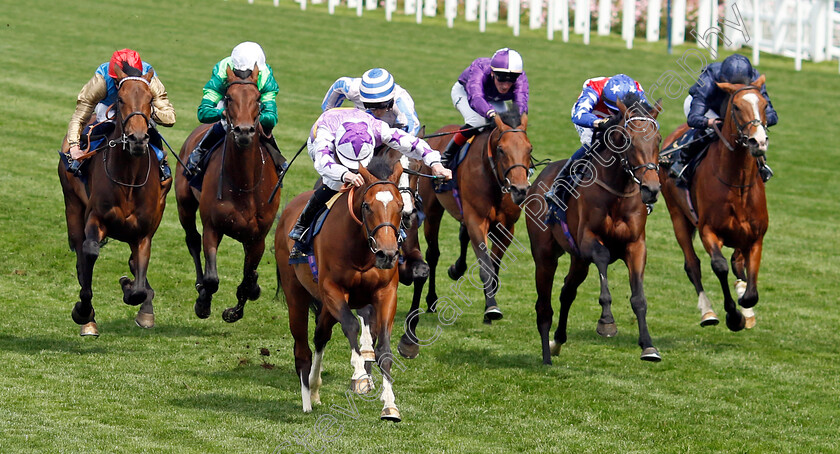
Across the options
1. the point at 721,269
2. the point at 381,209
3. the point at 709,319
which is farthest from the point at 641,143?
the point at 381,209

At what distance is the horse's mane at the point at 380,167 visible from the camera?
739cm

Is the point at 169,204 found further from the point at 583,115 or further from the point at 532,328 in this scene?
the point at 583,115

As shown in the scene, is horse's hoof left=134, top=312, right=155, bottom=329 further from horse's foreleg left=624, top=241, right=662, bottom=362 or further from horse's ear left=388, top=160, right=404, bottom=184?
horse's foreleg left=624, top=241, right=662, bottom=362

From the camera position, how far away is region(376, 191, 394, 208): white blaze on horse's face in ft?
23.5

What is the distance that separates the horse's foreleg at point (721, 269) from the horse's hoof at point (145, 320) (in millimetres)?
5028

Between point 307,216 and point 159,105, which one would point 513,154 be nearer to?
point 307,216

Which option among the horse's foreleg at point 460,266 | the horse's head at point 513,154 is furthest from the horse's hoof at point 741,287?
A: the horse's foreleg at point 460,266

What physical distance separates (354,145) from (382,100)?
790mm

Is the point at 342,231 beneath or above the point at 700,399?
above

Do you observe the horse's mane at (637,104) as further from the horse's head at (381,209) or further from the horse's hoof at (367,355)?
the horse's hoof at (367,355)

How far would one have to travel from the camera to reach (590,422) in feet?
28.3

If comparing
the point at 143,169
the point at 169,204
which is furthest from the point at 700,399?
the point at 169,204

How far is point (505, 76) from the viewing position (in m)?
11.0

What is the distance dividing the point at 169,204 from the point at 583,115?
27.2 feet
